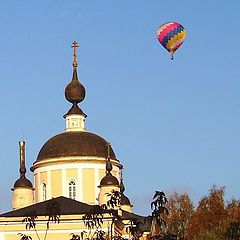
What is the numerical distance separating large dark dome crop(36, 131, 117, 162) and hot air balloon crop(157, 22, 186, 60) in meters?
10.8

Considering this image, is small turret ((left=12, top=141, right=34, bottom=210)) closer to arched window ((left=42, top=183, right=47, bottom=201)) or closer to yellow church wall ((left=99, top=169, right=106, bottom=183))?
arched window ((left=42, top=183, right=47, bottom=201))

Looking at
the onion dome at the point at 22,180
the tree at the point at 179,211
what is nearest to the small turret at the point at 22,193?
the onion dome at the point at 22,180

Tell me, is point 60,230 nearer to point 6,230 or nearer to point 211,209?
point 6,230

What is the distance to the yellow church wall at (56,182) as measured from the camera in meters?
49.6

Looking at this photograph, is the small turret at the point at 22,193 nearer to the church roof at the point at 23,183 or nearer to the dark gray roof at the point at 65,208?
the church roof at the point at 23,183

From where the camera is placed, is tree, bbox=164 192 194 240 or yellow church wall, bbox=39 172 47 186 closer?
yellow church wall, bbox=39 172 47 186

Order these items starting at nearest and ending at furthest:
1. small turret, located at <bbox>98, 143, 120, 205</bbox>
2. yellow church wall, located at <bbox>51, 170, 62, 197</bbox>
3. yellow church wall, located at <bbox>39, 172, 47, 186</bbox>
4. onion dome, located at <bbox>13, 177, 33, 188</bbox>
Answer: small turret, located at <bbox>98, 143, 120, 205</bbox> → yellow church wall, located at <bbox>51, 170, 62, 197</bbox> → yellow church wall, located at <bbox>39, 172, 47, 186</bbox> → onion dome, located at <bbox>13, 177, 33, 188</bbox>

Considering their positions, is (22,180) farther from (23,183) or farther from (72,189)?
(72,189)

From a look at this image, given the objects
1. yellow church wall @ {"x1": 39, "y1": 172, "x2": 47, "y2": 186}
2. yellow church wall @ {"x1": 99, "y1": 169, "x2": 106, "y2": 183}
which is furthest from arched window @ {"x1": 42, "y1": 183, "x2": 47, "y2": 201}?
yellow church wall @ {"x1": 99, "y1": 169, "x2": 106, "y2": 183}

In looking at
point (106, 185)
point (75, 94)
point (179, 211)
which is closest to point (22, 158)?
point (75, 94)

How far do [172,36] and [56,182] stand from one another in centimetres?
1327

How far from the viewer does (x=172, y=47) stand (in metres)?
40.5

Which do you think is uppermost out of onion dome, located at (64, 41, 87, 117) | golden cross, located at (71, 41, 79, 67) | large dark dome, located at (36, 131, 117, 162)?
golden cross, located at (71, 41, 79, 67)

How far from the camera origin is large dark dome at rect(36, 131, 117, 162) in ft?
162
